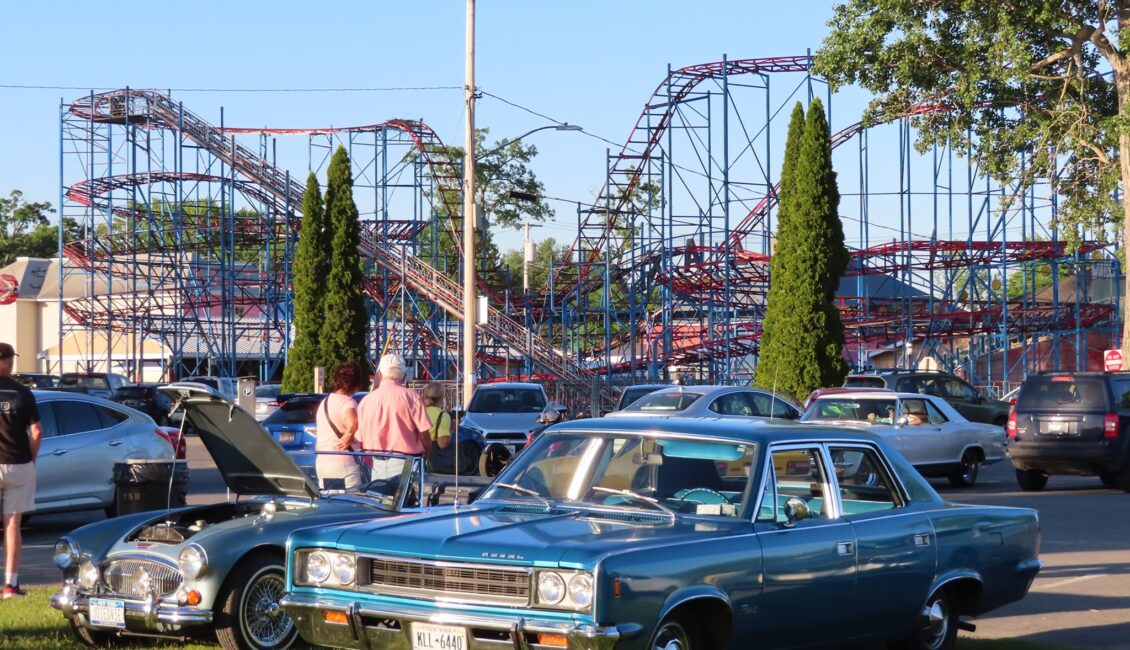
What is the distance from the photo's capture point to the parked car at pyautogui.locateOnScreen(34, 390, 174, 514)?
15.6 meters

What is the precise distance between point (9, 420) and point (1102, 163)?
27.5m

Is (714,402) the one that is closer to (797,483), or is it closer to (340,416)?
(340,416)

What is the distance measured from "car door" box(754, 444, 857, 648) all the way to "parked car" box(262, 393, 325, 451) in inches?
562

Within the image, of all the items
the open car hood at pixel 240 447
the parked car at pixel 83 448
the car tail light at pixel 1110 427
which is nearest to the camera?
the open car hood at pixel 240 447

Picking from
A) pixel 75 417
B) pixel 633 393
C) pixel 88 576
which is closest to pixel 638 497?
pixel 88 576

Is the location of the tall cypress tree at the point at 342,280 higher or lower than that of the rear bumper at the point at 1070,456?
higher

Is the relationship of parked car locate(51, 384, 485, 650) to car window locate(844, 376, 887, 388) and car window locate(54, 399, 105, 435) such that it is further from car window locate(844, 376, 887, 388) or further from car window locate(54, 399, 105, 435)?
car window locate(844, 376, 887, 388)

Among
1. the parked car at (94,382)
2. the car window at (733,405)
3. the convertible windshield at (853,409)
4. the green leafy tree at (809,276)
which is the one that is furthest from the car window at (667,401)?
the parked car at (94,382)

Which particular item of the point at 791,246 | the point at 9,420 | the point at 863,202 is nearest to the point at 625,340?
the point at 863,202

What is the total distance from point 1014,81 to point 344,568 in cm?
2849

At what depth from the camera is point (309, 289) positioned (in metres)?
41.8

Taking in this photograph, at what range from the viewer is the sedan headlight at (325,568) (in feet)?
22.9

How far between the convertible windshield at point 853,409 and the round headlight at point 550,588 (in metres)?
16.4

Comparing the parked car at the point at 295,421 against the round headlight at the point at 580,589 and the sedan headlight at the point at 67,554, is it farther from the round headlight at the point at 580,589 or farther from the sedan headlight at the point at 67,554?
the round headlight at the point at 580,589
